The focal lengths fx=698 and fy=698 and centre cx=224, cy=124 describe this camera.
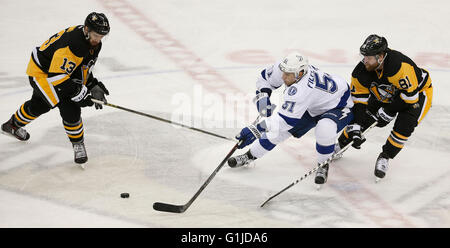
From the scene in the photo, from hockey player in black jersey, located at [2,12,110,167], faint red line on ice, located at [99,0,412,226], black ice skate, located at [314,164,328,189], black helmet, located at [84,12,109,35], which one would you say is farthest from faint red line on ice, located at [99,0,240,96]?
black helmet, located at [84,12,109,35]

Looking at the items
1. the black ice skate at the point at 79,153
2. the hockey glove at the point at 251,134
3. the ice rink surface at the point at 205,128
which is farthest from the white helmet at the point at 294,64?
the black ice skate at the point at 79,153

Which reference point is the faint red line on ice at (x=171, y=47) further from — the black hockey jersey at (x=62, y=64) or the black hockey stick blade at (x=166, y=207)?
the black hockey stick blade at (x=166, y=207)

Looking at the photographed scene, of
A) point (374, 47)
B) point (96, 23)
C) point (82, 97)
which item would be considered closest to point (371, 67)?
point (374, 47)

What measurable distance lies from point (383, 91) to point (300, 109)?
2.43ft

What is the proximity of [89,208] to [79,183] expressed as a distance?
1.37 feet

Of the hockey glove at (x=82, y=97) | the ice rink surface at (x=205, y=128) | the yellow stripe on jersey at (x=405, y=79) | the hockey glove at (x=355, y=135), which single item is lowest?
the ice rink surface at (x=205, y=128)

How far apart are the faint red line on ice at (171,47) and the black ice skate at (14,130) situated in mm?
1873

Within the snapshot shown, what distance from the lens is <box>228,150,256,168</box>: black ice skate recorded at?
5078mm

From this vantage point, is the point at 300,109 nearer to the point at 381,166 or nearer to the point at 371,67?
the point at 371,67

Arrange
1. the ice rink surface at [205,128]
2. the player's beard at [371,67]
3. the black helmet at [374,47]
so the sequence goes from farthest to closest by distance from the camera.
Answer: the player's beard at [371,67] → the black helmet at [374,47] → the ice rink surface at [205,128]

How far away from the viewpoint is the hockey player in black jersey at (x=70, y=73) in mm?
4711

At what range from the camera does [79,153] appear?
502 centimetres

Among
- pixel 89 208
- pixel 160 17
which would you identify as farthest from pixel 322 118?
pixel 160 17

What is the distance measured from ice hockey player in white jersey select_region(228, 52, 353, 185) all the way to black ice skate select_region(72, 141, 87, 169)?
1.06 m
